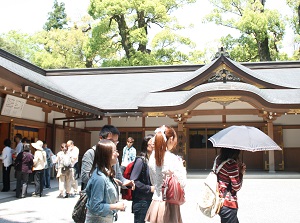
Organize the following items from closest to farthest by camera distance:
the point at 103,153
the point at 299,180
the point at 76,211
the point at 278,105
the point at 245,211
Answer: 1. the point at 103,153
2. the point at 76,211
3. the point at 245,211
4. the point at 299,180
5. the point at 278,105

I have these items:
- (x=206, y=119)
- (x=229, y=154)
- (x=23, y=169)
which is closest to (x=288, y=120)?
(x=206, y=119)

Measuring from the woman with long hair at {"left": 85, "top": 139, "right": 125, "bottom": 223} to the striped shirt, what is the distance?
120 cm

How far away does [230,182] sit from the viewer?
11.9 feet

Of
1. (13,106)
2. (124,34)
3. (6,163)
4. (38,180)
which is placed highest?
(124,34)

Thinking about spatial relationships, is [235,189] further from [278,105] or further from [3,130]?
[278,105]

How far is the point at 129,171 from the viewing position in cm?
414

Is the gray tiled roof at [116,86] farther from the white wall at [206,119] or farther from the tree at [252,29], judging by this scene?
the tree at [252,29]

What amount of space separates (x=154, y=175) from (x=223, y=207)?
780mm

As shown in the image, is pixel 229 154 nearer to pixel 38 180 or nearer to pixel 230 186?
pixel 230 186

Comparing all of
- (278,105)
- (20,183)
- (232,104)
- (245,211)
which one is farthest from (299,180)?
(20,183)

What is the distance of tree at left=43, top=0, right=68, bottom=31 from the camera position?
4494cm

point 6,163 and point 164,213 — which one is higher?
point 6,163

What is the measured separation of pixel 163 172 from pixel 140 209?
2.24 feet

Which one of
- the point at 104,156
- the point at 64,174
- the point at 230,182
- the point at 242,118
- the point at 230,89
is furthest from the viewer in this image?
the point at 242,118
